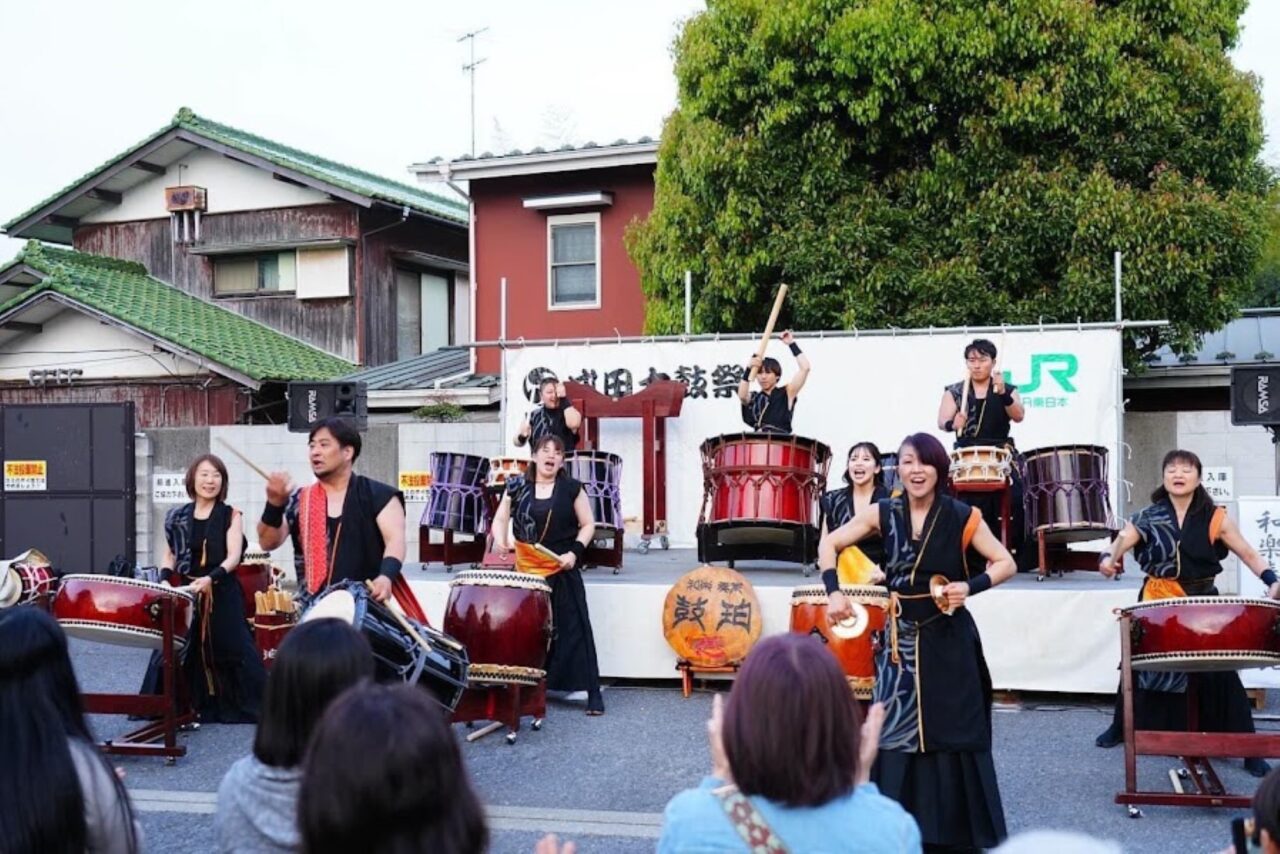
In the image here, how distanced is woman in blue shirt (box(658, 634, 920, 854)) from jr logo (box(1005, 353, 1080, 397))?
10134 mm

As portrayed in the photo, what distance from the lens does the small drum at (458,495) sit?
10.9 m

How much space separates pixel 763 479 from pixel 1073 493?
6.85 feet

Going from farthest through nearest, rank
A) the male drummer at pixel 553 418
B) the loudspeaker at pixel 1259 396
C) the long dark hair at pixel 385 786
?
the male drummer at pixel 553 418
the loudspeaker at pixel 1259 396
the long dark hair at pixel 385 786

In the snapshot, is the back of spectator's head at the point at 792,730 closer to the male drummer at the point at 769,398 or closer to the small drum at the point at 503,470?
the male drummer at the point at 769,398

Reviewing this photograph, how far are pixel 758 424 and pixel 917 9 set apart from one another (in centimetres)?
530

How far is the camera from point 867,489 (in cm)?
852

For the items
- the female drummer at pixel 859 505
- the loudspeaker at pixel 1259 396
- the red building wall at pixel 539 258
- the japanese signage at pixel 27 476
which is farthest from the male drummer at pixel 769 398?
the japanese signage at pixel 27 476

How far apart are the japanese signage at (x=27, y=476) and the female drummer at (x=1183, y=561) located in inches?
487

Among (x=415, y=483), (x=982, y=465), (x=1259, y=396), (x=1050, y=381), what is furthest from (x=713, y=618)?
(x=415, y=483)

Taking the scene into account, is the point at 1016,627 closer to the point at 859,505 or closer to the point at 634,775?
the point at 859,505

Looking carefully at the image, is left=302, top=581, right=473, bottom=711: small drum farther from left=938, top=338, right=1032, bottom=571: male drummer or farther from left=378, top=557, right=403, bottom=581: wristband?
left=938, top=338, right=1032, bottom=571: male drummer

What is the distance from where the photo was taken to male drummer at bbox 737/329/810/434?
34.2 feet

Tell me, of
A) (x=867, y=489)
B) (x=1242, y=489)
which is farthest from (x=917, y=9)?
(x=867, y=489)

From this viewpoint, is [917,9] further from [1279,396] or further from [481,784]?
[481,784]
